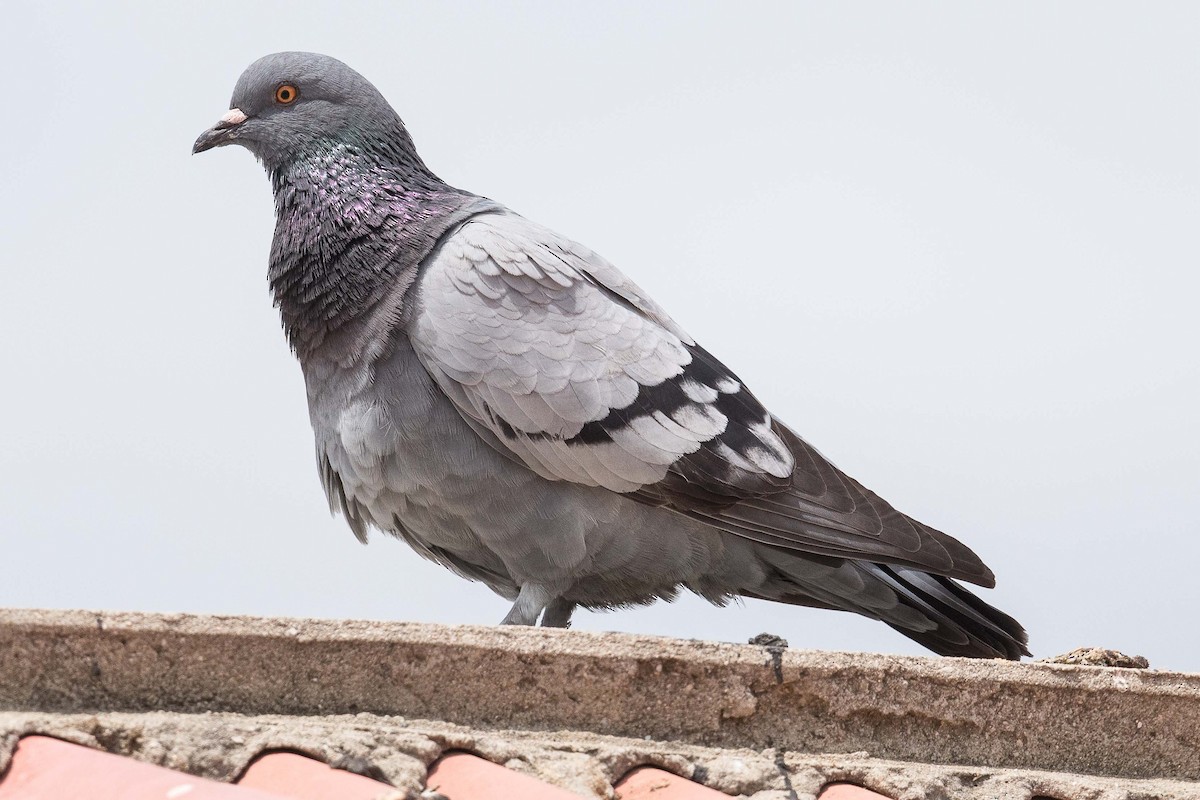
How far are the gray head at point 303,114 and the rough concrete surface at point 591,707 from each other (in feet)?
9.82

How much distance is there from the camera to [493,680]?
3105mm

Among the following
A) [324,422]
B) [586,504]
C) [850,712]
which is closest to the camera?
[850,712]

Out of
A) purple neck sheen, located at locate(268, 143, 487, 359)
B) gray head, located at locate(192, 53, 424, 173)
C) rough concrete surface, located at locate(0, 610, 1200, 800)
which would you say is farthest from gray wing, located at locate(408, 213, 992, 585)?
rough concrete surface, located at locate(0, 610, 1200, 800)

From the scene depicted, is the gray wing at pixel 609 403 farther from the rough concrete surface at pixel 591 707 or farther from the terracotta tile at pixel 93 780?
the terracotta tile at pixel 93 780

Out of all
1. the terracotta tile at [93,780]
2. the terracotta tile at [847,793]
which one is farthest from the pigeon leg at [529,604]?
the terracotta tile at [93,780]

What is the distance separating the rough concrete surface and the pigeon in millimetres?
1562

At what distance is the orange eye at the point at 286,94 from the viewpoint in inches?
226

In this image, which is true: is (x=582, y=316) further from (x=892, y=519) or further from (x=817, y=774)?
(x=817, y=774)

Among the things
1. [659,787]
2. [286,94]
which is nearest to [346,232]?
[286,94]

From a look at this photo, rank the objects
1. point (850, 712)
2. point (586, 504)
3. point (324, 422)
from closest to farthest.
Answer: point (850, 712) → point (586, 504) → point (324, 422)

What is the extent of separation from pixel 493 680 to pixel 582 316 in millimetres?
2040

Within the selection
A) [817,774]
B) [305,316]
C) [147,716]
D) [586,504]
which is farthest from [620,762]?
[305,316]

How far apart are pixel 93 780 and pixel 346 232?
3.06 m

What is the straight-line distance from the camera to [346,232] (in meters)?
5.18
